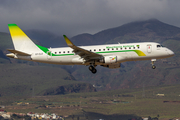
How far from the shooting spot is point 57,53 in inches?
2608

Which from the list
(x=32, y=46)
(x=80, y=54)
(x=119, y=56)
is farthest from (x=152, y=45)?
(x=32, y=46)

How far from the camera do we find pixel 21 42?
69.8 metres

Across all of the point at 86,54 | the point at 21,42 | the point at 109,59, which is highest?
the point at 21,42

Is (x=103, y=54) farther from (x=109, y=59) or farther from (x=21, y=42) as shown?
(x=21, y=42)

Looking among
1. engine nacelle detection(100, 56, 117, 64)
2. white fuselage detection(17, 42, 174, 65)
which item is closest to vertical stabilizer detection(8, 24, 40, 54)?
white fuselage detection(17, 42, 174, 65)

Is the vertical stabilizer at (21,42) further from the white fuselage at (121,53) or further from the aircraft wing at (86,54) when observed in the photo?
the aircraft wing at (86,54)

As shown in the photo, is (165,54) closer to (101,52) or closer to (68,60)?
(101,52)

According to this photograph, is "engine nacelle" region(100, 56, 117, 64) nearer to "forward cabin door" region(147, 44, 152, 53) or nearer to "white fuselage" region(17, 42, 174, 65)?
"white fuselage" region(17, 42, 174, 65)

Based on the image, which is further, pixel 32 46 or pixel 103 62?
pixel 32 46

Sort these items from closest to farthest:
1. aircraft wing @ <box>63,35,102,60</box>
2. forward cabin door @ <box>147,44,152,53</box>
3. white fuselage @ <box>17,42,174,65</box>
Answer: aircraft wing @ <box>63,35,102,60</box>
white fuselage @ <box>17,42,174,65</box>
forward cabin door @ <box>147,44,152,53</box>

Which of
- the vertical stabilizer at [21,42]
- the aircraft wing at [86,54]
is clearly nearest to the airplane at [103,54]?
the aircraft wing at [86,54]

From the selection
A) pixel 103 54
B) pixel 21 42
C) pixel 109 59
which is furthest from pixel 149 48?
pixel 21 42

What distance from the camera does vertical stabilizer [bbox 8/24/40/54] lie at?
6919 cm

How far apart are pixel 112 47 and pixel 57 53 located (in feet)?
39.8
